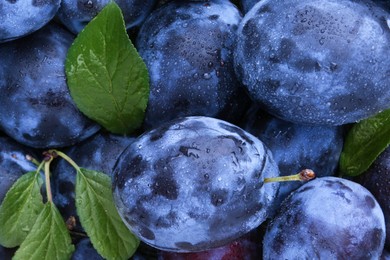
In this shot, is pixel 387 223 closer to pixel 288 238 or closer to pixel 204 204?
pixel 288 238

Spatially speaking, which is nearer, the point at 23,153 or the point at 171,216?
the point at 171,216

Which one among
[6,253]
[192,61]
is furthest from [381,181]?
[6,253]

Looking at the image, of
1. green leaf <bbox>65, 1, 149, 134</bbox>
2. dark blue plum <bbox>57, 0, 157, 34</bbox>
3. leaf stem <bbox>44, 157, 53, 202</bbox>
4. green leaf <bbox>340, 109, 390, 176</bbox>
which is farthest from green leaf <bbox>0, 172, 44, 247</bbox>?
green leaf <bbox>340, 109, 390, 176</bbox>

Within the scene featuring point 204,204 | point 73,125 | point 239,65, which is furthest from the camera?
point 73,125

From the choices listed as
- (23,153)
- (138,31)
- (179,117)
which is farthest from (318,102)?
(23,153)

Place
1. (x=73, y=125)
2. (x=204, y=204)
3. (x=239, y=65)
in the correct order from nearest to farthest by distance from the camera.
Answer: (x=204, y=204) < (x=239, y=65) < (x=73, y=125)

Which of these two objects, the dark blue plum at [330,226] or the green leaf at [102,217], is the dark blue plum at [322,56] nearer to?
the dark blue plum at [330,226]

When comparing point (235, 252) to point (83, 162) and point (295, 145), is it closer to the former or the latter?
point (295, 145)

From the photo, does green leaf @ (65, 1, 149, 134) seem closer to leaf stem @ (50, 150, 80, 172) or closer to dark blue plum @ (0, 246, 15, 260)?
leaf stem @ (50, 150, 80, 172)
